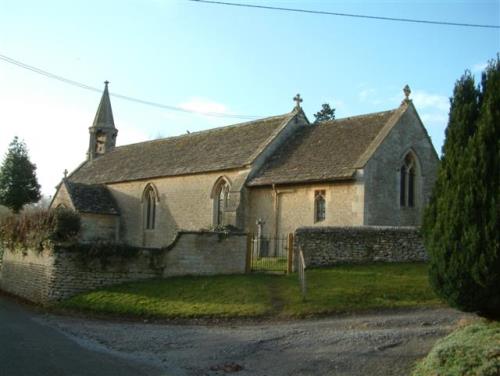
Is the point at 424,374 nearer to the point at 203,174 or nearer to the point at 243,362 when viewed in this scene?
the point at 243,362

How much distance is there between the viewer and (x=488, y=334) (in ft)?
29.8

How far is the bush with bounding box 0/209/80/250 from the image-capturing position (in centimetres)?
2127

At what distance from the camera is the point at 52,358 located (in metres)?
10.9

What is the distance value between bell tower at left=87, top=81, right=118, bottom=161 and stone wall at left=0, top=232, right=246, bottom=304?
2571 centimetres

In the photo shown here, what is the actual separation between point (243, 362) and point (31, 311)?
36.2 feet

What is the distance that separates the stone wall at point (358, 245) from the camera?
21234mm

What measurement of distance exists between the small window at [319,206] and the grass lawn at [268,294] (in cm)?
536

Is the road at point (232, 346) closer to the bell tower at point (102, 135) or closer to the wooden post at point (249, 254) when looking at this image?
the wooden post at point (249, 254)

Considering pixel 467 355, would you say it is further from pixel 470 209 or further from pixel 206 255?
pixel 206 255

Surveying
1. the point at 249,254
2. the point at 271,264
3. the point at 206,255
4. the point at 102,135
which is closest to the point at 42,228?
the point at 206,255

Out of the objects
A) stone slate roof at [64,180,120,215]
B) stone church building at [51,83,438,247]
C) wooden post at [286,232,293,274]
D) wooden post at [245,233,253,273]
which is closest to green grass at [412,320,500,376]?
wooden post at [286,232,293,274]

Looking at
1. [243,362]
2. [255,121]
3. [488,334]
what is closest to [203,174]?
[255,121]

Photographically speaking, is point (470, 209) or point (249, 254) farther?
point (249, 254)

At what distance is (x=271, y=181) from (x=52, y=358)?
17529mm
